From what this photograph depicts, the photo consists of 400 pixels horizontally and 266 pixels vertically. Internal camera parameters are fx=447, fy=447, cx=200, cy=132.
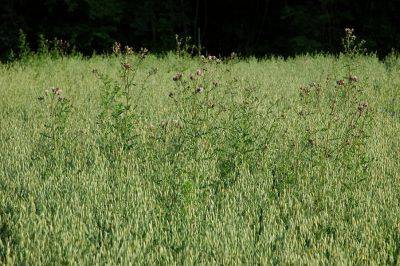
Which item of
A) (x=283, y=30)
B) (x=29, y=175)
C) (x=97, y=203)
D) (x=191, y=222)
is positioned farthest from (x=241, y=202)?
(x=283, y=30)

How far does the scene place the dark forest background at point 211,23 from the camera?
16125 mm

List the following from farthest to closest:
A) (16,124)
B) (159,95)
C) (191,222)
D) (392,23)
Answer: (392,23)
(159,95)
(16,124)
(191,222)

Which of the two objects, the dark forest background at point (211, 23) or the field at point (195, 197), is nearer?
the field at point (195, 197)

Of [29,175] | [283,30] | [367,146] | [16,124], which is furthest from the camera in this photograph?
[283,30]

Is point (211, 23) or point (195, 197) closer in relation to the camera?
point (195, 197)

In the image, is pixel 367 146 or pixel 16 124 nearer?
pixel 367 146

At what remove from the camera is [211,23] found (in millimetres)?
19609

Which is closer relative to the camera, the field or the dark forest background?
the field

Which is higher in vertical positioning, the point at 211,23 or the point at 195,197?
the point at 211,23

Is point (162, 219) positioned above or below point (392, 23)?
below

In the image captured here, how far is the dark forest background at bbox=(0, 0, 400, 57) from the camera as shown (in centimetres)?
1612

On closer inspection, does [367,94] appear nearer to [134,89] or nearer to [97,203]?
[134,89]

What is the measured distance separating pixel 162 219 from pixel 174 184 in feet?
1.55

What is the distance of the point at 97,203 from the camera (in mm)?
2867
